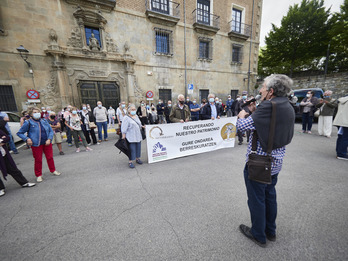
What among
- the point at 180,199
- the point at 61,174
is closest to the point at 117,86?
the point at 61,174

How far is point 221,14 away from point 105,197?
19.1 meters

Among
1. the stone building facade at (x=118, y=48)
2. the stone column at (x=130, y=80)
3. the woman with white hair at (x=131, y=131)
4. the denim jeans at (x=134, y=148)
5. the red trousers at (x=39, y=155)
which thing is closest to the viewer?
the red trousers at (x=39, y=155)

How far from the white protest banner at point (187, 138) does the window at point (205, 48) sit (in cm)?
1211

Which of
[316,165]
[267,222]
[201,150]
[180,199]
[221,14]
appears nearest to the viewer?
[267,222]

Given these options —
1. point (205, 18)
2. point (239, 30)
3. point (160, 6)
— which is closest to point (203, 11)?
point (205, 18)

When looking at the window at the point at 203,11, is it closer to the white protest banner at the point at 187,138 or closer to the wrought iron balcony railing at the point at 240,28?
the wrought iron balcony railing at the point at 240,28

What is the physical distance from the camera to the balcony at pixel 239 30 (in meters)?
15.5

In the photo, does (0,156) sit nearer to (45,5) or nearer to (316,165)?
(316,165)

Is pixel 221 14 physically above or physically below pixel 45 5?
above

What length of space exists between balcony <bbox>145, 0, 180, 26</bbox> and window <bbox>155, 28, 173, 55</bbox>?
70cm

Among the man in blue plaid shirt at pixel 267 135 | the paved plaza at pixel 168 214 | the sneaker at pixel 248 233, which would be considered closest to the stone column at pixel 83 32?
the paved plaza at pixel 168 214

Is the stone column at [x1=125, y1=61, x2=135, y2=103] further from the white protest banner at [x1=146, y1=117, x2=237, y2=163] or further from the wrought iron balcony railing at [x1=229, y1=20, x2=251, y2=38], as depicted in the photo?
the wrought iron balcony railing at [x1=229, y1=20, x2=251, y2=38]

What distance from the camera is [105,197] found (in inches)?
112

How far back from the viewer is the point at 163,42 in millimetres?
13195
